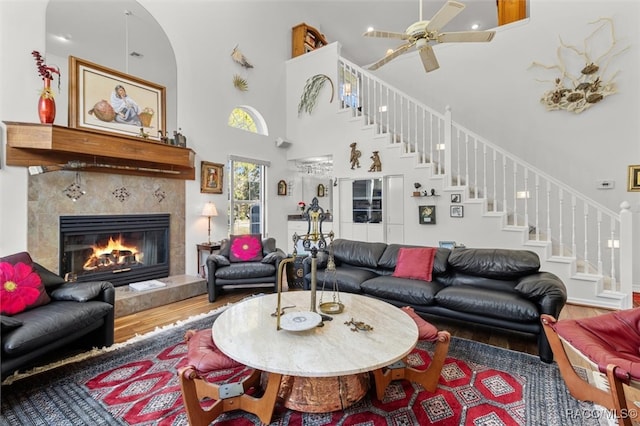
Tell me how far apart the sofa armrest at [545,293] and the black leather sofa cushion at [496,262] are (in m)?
0.20

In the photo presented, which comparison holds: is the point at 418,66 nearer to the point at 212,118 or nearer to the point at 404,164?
the point at 404,164

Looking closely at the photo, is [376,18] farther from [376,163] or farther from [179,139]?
[179,139]

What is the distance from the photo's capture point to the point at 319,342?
1.70m

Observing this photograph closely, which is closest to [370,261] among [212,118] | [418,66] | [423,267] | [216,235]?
[423,267]

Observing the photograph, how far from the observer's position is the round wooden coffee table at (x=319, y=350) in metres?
1.47

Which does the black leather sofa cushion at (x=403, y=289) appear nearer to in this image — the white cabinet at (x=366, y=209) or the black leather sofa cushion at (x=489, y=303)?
the black leather sofa cushion at (x=489, y=303)

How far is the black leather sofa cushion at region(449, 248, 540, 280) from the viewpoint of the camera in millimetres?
2865

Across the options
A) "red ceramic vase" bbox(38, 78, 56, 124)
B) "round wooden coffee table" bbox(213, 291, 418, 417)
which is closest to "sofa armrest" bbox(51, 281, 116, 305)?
"round wooden coffee table" bbox(213, 291, 418, 417)

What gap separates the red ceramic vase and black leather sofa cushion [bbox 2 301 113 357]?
1.90 meters

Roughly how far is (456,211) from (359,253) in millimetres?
1949

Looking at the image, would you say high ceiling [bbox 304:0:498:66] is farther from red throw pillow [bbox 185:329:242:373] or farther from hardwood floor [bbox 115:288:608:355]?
red throw pillow [bbox 185:329:242:373]

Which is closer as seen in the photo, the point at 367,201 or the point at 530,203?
the point at 530,203

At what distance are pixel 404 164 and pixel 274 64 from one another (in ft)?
11.9

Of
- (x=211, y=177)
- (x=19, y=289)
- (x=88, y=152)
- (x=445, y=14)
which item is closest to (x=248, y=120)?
(x=211, y=177)
